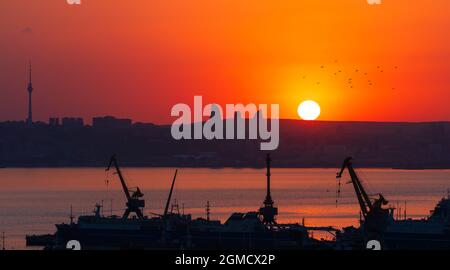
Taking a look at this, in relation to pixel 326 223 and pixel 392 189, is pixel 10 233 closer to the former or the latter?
pixel 326 223

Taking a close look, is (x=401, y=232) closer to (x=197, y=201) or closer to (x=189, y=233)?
(x=189, y=233)

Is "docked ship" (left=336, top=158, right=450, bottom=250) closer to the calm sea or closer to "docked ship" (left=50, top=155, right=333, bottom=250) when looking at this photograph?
"docked ship" (left=50, top=155, right=333, bottom=250)

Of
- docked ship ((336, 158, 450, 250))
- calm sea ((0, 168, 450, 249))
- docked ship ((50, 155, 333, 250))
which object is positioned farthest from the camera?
calm sea ((0, 168, 450, 249))

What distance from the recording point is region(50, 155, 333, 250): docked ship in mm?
45594

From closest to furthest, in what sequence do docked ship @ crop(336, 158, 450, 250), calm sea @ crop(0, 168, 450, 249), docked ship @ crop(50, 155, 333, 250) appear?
docked ship @ crop(336, 158, 450, 250) → docked ship @ crop(50, 155, 333, 250) → calm sea @ crop(0, 168, 450, 249)

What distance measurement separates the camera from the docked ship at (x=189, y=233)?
150ft

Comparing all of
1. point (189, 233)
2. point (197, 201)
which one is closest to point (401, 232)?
point (189, 233)

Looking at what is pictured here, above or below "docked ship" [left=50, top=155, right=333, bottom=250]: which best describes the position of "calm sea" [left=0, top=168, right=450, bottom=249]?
above

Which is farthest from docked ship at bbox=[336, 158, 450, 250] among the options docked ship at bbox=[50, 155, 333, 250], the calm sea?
the calm sea

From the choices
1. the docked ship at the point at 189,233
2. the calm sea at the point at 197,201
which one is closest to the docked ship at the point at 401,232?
the docked ship at the point at 189,233

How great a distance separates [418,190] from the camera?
375 feet

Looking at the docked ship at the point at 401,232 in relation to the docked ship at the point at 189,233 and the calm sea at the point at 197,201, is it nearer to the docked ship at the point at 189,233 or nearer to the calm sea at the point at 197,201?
the docked ship at the point at 189,233
